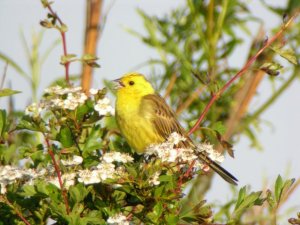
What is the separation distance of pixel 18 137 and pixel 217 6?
1.57m

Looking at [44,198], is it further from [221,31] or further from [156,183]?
[221,31]

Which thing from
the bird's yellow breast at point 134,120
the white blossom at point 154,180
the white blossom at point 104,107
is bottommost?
the bird's yellow breast at point 134,120

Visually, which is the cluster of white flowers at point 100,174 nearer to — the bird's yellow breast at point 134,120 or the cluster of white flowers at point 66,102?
the cluster of white flowers at point 66,102

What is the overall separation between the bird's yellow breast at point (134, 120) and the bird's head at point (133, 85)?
0.06 meters

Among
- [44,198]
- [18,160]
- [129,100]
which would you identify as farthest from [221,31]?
[44,198]

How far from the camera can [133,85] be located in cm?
546

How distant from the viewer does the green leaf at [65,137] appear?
293cm

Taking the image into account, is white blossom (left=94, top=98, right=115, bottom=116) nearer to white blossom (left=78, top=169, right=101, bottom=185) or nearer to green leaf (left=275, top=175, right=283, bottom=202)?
white blossom (left=78, top=169, right=101, bottom=185)

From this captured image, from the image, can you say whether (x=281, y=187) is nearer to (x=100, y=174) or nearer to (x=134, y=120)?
(x=100, y=174)

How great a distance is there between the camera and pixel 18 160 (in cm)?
329

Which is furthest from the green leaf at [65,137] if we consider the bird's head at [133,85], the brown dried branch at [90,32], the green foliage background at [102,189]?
the bird's head at [133,85]

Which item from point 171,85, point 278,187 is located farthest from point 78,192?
point 171,85

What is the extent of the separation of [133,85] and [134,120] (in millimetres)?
508

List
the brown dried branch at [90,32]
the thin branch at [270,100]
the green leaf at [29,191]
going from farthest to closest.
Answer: the thin branch at [270,100] → the brown dried branch at [90,32] → the green leaf at [29,191]
